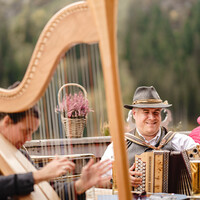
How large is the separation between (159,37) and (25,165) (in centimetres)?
479

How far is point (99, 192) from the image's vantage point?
2.32 meters

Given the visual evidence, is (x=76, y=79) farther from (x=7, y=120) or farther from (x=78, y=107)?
(x=78, y=107)

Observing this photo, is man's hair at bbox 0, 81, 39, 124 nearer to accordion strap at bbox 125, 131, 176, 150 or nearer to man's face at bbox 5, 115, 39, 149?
man's face at bbox 5, 115, 39, 149

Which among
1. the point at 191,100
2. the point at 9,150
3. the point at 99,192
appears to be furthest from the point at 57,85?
the point at 191,100

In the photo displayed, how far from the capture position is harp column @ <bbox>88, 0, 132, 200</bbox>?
1.19 meters

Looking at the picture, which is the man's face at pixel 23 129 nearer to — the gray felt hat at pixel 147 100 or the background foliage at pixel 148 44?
the gray felt hat at pixel 147 100

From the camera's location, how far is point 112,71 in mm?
1191

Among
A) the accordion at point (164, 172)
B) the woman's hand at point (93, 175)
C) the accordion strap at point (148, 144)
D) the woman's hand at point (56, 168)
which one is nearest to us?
the woman's hand at point (56, 168)

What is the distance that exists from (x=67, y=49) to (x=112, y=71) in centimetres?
27

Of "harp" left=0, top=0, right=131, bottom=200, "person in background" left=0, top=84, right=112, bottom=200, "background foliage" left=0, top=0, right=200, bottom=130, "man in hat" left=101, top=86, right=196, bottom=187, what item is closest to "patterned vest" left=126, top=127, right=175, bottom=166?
"man in hat" left=101, top=86, right=196, bottom=187

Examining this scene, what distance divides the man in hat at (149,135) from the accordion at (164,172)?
0.30m

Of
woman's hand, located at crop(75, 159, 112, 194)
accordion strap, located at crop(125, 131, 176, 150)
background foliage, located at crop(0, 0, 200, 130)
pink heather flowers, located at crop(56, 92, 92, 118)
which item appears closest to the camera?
woman's hand, located at crop(75, 159, 112, 194)

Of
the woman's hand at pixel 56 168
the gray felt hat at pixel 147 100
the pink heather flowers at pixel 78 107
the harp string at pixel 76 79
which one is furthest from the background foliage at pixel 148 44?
the woman's hand at pixel 56 168

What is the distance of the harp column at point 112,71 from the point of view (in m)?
1.19
